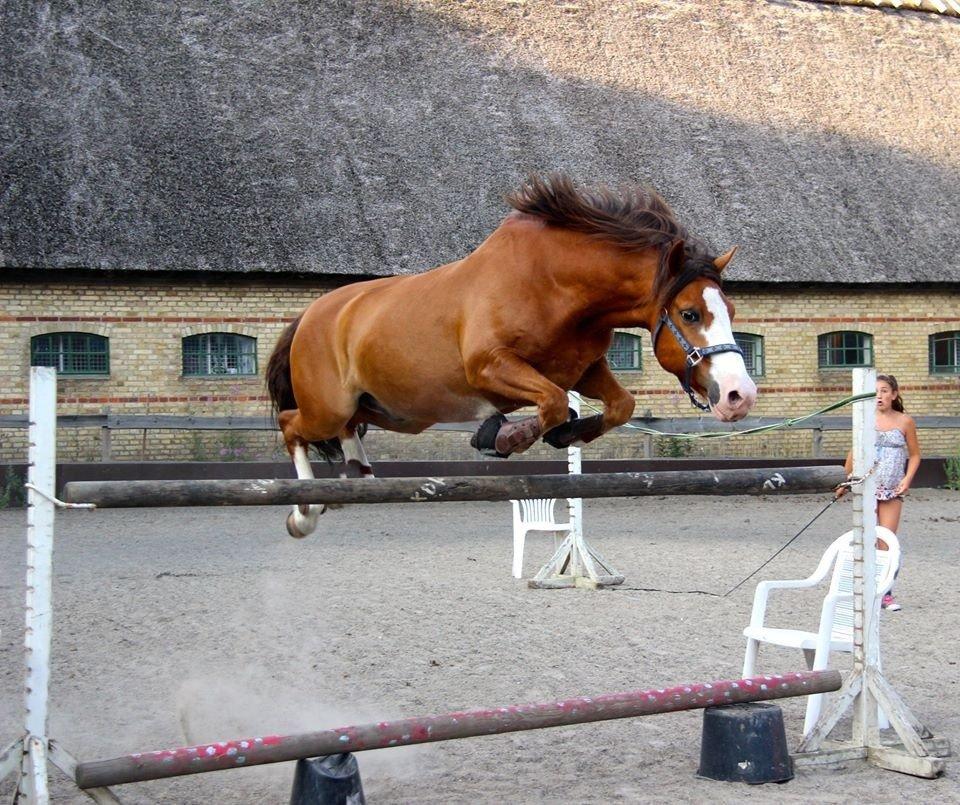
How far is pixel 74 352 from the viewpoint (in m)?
18.0

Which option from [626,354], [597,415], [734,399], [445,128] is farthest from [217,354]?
[734,399]

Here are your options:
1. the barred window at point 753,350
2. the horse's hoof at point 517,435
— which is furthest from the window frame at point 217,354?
the horse's hoof at point 517,435

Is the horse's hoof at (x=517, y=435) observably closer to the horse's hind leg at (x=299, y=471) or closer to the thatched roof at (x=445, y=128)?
the horse's hind leg at (x=299, y=471)

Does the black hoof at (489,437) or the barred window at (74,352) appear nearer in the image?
the black hoof at (489,437)

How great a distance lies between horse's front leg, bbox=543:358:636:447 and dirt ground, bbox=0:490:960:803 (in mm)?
1437

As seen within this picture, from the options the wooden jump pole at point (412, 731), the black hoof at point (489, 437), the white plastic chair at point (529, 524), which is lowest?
the wooden jump pole at point (412, 731)

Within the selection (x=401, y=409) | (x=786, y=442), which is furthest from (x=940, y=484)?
(x=401, y=409)

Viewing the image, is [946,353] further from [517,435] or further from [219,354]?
[517,435]

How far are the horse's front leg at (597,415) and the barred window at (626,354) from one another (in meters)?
15.0

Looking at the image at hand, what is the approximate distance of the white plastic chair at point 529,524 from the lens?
10.1m

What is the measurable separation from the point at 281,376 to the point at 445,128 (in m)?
14.4

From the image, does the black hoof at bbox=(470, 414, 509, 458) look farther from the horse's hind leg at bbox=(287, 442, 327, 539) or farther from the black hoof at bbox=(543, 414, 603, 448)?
the horse's hind leg at bbox=(287, 442, 327, 539)

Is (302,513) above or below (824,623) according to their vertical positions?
above

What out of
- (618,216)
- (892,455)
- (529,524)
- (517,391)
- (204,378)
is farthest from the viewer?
(204,378)
